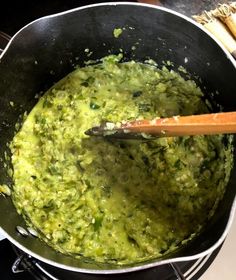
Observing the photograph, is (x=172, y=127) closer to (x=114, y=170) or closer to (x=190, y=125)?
(x=190, y=125)

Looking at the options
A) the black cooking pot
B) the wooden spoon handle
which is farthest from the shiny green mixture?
the wooden spoon handle

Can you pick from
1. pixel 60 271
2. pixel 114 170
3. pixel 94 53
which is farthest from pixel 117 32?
pixel 60 271

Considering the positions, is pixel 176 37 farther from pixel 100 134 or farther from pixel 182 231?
pixel 182 231

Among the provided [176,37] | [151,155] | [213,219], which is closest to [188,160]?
[151,155]

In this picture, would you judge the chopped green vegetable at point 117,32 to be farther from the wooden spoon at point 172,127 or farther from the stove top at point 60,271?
the stove top at point 60,271

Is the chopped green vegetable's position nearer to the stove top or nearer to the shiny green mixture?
the shiny green mixture
